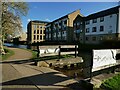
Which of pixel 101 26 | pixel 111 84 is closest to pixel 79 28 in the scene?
pixel 101 26

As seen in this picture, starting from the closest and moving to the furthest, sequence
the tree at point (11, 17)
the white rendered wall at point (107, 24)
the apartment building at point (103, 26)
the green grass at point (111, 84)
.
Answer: the green grass at point (111, 84) → the tree at point (11, 17) → the apartment building at point (103, 26) → the white rendered wall at point (107, 24)

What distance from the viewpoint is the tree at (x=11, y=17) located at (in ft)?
72.6

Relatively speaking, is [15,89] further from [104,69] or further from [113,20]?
[113,20]

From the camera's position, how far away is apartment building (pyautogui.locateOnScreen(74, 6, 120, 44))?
39.7 meters

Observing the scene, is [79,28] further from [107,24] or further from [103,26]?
[107,24]

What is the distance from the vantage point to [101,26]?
1773 inches

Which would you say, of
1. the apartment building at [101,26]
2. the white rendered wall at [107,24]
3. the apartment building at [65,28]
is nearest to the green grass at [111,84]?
the apartment building at [101,26]

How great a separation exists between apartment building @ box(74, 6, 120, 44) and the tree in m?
18.6

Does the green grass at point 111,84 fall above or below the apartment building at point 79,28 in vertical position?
below

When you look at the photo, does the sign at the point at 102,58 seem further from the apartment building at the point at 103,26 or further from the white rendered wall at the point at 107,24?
the white rendered wall at the point at 107,24

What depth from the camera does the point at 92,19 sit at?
49000 millimetres

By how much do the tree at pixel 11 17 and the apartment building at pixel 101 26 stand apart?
1864cm

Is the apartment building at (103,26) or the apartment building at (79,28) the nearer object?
the apartment building at (103,26)

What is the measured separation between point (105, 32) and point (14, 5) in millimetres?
26463
